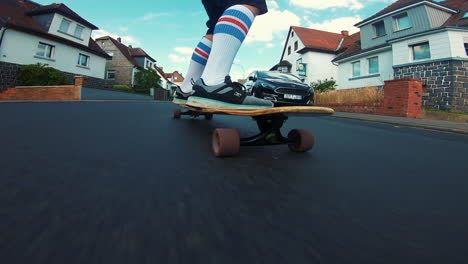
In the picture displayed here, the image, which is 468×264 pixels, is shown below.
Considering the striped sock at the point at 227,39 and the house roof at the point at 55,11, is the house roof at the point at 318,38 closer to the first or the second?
the house roof at the point at 55,11

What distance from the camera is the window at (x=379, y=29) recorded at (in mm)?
12422

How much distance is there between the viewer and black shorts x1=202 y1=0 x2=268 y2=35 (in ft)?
4.48

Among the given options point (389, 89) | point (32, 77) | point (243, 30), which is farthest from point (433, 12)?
point (32, 77)

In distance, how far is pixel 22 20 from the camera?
11.5 meters

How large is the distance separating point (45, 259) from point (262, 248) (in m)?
0.32

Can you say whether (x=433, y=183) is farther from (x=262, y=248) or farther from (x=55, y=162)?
(x=55, y=162)

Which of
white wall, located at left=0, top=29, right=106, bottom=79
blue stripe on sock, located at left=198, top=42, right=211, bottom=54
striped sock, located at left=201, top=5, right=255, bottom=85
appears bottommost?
striped sock, located at left=201, top=5, right=255, bottom=85

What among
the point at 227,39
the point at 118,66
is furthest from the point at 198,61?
the point at 118,66

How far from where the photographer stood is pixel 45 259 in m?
0.30

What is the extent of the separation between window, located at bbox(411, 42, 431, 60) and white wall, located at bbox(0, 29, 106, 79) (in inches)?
740

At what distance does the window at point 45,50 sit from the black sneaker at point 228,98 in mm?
14836

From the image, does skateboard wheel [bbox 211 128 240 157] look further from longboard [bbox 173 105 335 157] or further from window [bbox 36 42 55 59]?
window [bbox 36 42 55 59]

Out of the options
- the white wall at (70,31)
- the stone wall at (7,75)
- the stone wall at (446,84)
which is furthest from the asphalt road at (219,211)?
the white wall at (70,31)

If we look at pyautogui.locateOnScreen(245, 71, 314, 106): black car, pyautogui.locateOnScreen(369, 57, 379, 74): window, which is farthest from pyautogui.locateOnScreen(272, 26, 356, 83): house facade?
pyautogui.locateOnScreen(245, 71, 314, 106): black car
